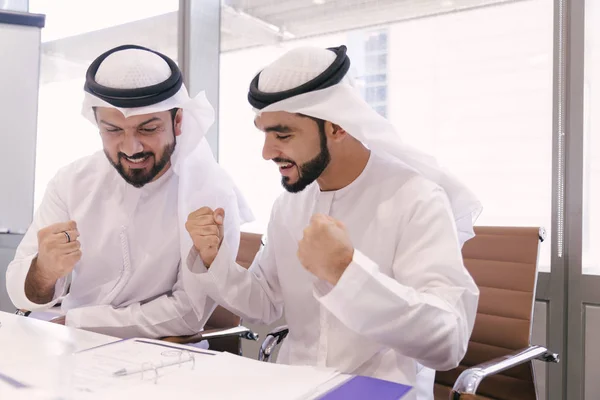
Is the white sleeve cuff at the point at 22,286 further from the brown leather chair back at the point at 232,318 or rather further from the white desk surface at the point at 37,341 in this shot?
the brown leather chair back at the point at 232,318

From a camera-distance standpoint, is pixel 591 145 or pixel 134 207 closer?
pixel 134 207

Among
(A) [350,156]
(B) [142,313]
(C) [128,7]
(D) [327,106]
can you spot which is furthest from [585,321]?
(C) [128,7]


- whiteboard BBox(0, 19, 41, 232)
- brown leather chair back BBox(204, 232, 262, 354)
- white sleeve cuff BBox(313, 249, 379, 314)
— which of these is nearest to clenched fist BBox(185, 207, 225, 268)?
white sleeve cuff BBox(313, 249, 379, 314)

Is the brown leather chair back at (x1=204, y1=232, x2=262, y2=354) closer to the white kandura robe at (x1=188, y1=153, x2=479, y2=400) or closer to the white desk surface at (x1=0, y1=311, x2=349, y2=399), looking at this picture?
the white kandura robe at (x1=188, y1=153, x2=479, y2=400)

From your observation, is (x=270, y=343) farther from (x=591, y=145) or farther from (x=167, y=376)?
(x=591, y=145)

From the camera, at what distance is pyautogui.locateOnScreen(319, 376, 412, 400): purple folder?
104 centimetres

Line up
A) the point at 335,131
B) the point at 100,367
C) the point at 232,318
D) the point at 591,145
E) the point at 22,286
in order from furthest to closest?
1. the point at 591,145
2. the point at 232,318
3. the point at 22,286
4. the point at 335,131
5. the point at 100,367

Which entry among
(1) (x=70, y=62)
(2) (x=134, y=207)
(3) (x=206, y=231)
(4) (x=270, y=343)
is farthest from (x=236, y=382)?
(1) (x=70, y=62)

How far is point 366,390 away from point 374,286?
244 millimetres

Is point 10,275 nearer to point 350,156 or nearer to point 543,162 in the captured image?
point 350,156

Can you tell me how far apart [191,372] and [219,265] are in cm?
53

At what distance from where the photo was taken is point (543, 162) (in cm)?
276

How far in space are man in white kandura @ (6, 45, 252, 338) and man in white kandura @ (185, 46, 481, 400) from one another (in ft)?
0.90

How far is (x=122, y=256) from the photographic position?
2.06m
